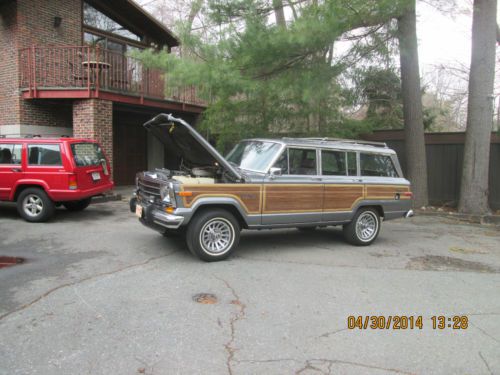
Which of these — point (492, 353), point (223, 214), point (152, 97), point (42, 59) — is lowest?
point (492, 353)

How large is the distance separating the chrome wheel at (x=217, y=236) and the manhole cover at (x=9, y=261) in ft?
8.61

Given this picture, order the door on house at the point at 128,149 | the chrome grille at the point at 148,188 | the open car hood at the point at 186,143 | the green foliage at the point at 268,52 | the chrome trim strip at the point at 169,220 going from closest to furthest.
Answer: the chrome trim strip at the point at 169,220 < the open car hood at the point at 186,143 < the chrome grille at the point at 148,188 < the green foliage at the point at 268,52 < the door on house at the point at 128,149

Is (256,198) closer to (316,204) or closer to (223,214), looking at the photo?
(223,214)

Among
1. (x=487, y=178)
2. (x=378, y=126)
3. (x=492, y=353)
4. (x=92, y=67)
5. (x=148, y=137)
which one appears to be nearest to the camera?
(x=492, y=353)

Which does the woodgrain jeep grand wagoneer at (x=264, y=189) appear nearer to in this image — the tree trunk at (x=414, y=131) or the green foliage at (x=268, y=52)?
the green foliage at (x=268, y=52)

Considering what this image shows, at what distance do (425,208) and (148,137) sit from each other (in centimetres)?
1128

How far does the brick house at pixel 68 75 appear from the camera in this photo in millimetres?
12289

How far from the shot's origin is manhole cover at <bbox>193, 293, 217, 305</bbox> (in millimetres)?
4530

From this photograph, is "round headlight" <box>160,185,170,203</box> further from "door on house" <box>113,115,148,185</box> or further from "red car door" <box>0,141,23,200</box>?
"door on house" <box>113,115,148,185</box>

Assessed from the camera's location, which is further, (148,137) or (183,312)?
(148,137)

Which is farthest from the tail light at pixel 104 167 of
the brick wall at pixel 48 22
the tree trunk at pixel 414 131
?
the tree trunk at pixel 414 131

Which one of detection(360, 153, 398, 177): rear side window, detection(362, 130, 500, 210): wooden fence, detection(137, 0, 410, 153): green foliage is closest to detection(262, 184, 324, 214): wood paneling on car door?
detection(360, 153, 398, 177): rear side window

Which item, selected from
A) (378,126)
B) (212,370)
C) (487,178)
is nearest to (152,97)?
(378,126)

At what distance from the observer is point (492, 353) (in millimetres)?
3604
